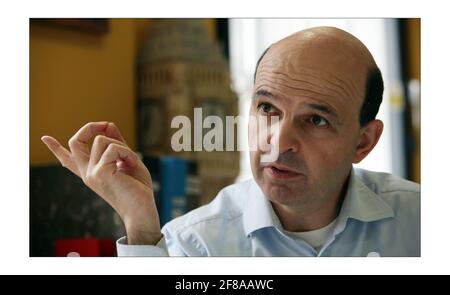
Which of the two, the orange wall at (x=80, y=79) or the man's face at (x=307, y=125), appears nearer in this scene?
the man's face at (x=307, y=125)

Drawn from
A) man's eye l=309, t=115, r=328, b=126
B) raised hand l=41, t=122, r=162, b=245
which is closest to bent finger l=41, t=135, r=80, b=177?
raised hand l=41, t=122, r=162, b=245

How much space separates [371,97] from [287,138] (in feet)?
0.54

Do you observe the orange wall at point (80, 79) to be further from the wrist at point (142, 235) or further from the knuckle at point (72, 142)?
the wrist at point (142, 235)

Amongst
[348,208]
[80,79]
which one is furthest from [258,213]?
[80,79]

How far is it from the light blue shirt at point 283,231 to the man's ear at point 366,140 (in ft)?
0.09

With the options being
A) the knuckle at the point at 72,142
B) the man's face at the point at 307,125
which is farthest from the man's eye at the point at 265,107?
the knuckle at the point at 72,142

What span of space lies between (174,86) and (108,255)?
56 cm

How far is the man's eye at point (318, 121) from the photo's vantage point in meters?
1.36

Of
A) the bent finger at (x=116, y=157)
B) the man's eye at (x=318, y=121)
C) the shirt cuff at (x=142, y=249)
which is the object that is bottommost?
the shirt cuff at (x=142, y=249)

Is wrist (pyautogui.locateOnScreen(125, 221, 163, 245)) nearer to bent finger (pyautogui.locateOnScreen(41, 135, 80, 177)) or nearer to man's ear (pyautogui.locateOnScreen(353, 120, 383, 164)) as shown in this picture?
bent finger (pyautogui.locateOnScreen(41, 135, 80, 177))

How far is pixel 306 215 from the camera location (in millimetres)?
1381

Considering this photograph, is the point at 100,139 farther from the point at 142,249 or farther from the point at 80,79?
the point at 80,79
